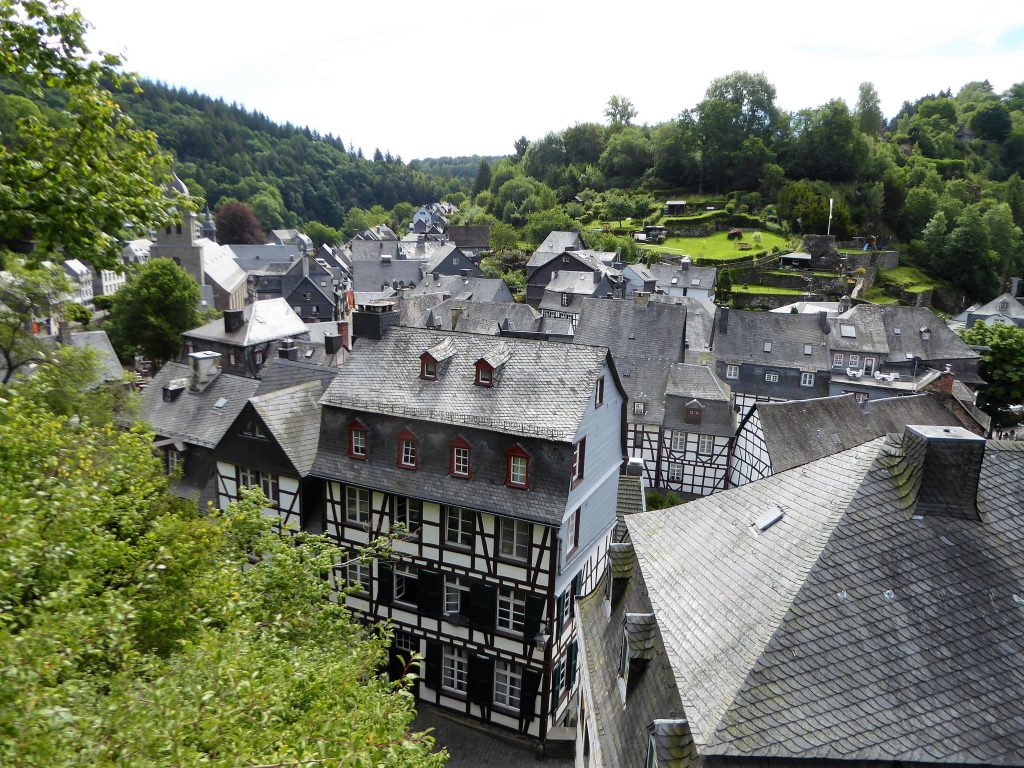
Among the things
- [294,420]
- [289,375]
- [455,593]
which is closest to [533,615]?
[455,593]

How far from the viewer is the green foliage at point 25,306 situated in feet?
85.5

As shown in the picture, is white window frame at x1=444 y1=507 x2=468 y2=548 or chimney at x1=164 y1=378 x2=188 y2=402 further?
chimney at x1=164 y1=378 x2=188 y2=402

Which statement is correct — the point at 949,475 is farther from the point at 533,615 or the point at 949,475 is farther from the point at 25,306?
the point at 25,306

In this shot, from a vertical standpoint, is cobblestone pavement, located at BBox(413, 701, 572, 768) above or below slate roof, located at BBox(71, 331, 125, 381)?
below

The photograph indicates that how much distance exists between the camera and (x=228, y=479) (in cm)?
2377

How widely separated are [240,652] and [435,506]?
12.6 m

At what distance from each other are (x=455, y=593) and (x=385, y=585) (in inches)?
93.4

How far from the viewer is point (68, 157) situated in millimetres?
10172

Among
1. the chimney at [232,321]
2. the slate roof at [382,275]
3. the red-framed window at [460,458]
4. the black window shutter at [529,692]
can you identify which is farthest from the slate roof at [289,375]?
the slate roof at [382,275]

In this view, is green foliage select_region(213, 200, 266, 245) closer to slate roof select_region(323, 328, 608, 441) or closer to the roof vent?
slate roof select_region(323, 328, 608, 441)

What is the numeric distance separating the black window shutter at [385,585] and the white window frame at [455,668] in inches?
92.6

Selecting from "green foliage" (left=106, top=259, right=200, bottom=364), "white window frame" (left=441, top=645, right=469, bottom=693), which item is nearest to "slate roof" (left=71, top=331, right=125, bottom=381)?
"green foliage" (left=106, top=259, right=200, bottom=364)

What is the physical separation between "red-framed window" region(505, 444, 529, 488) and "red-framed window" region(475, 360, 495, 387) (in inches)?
90.8

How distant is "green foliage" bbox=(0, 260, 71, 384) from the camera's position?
26062 millimetres
